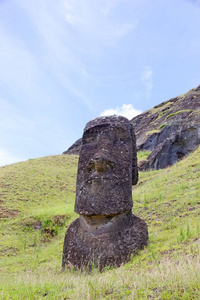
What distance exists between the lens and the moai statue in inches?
178

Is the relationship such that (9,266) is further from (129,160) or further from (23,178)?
(23,178)

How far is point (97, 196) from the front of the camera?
468 centimetres

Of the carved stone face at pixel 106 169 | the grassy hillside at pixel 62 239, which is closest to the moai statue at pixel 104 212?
the carved stone face at pixel 106 169

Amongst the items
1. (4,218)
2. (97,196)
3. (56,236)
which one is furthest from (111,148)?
(4,218)

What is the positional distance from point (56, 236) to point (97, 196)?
5.43 meters

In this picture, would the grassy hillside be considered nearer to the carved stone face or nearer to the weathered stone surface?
the weathered stone surface

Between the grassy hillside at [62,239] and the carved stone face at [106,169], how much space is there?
38.9 inches

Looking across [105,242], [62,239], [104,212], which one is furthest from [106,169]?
[62,239]

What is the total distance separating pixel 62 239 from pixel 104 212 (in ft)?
14.9

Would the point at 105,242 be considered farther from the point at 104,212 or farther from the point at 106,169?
the point at 106,169

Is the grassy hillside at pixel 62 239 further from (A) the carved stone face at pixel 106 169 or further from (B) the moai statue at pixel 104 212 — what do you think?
(A) the carved stone face at pixel 106 169

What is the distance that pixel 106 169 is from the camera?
193 inches

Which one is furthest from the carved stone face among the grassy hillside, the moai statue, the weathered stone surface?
the grassy hillside

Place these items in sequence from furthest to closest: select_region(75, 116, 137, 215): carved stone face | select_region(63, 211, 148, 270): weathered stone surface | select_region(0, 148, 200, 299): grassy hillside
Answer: select_region(75, 116, 137, 215): carved stone face
select_region(63, 211, 148, 270): weathered stone surface
select_region(0, 148, 200, 299): grassy hillside
